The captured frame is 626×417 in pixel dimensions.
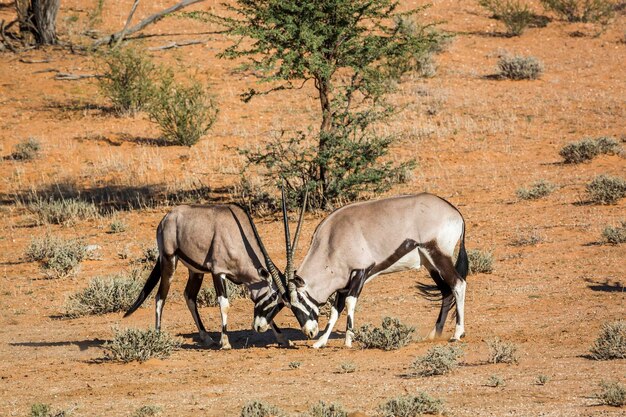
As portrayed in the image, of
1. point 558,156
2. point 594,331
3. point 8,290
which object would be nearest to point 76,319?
point 8,290

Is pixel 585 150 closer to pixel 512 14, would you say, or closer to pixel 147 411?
pixel 512 14

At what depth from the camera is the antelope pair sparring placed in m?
11.5

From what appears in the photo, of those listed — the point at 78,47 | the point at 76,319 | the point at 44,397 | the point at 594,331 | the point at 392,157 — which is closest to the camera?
the point at 44,397

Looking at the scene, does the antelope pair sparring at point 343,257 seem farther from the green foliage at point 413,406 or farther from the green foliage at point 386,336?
the green foliage at point 413,406

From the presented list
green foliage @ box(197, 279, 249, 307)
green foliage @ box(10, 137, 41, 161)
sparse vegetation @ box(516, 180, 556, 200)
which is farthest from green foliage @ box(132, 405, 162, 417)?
green foliage @ box(10, 137, 41, 161)

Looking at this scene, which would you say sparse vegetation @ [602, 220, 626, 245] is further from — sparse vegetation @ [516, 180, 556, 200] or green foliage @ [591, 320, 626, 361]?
green foliage @ [591, 320, 626, 361]

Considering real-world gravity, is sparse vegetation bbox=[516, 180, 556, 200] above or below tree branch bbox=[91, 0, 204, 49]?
below

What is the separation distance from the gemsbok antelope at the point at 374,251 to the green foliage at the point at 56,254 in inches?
264

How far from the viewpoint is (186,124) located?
2453 centimetres

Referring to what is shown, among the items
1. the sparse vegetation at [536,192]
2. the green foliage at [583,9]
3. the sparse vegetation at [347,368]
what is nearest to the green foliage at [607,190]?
the sparse vegetation at [536,192]

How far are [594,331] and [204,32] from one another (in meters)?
26.4

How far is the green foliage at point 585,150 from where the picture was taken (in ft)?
73.0

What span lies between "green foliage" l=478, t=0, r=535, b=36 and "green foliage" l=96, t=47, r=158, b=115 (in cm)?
1486

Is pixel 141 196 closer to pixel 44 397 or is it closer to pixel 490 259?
pixel 490 259
